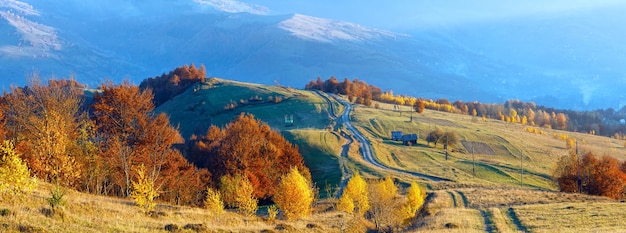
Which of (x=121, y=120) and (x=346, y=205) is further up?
(x=121, y=120)

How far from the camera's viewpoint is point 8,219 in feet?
67.1

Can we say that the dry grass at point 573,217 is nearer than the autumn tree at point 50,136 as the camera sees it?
No

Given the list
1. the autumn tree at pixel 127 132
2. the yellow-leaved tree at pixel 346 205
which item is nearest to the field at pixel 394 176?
the yellow-leaved tree at pixel 346 205

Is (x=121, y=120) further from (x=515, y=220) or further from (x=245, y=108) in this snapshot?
(x=245, y=108)

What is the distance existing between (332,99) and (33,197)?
524 feet

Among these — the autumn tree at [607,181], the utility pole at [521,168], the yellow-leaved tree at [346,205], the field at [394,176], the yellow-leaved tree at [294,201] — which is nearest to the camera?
the field at [394,176]

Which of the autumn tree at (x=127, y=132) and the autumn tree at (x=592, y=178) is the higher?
the autumn tree at (x=127, y=132)

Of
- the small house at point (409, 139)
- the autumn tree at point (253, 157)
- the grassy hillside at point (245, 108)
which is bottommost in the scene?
the autumn tree at point (253, 157)

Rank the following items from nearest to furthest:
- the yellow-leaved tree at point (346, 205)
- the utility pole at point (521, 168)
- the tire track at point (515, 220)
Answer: the tire track at point (515, 220) → the yellow-leaved tree at point (346, 205) → the utility pole at point (521, 168)

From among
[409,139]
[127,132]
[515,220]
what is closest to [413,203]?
[515,220]

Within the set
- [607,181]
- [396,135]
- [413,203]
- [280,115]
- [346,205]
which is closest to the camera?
[346,205]

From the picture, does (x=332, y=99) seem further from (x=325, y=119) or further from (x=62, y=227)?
(x=62, y=227)

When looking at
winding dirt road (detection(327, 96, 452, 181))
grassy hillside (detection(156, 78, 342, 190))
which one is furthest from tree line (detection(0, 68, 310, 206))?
winding dirt road (detection(327, 96, 452, 181))

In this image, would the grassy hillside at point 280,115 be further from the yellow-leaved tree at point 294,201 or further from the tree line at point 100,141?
the yellow-leaved tree at point 294,201
